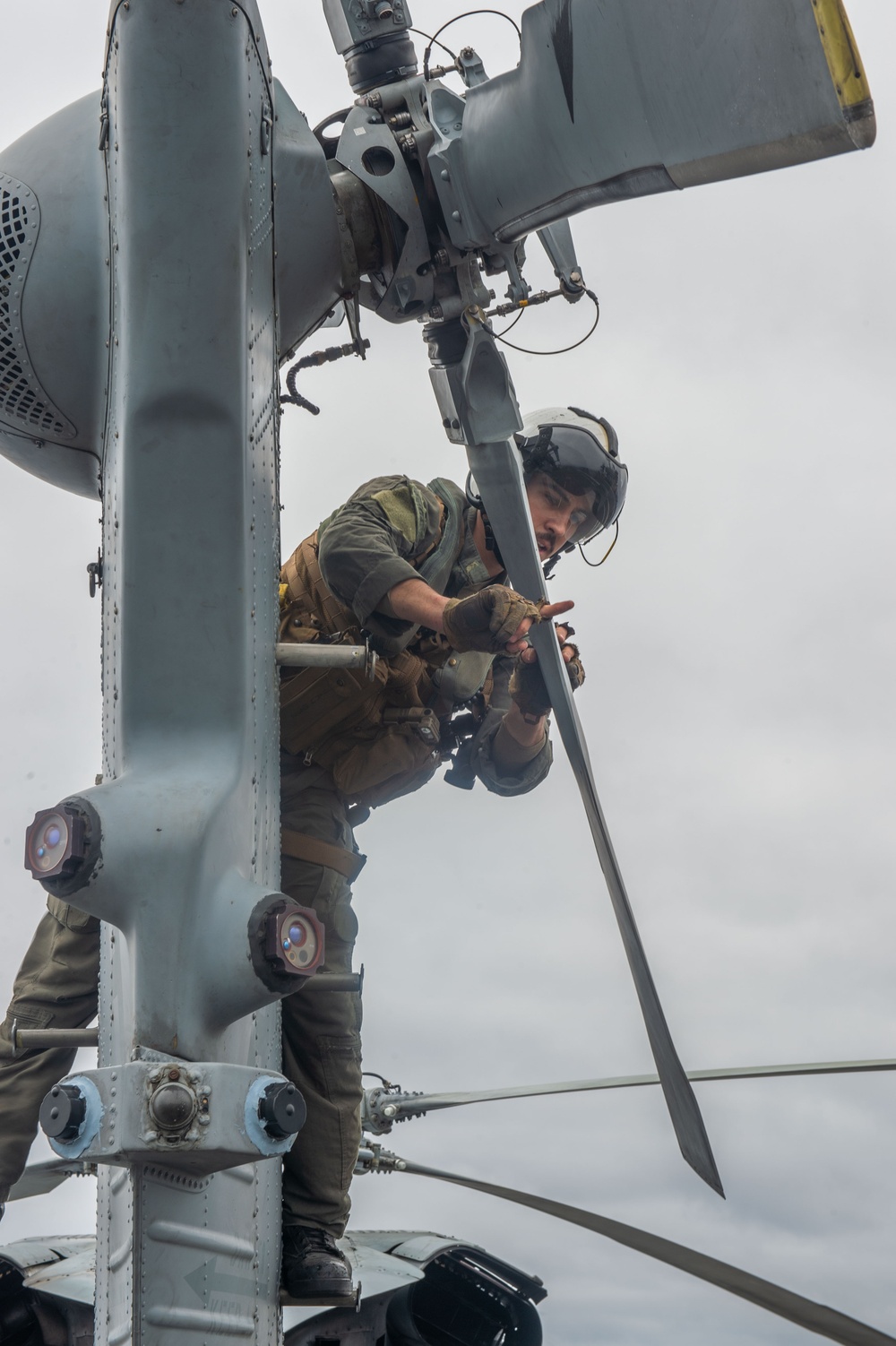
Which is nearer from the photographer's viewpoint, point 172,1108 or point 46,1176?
point 172,1108

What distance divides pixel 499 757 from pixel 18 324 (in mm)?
3286

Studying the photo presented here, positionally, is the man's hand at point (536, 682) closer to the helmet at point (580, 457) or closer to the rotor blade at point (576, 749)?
the helmet at point (580, 457)

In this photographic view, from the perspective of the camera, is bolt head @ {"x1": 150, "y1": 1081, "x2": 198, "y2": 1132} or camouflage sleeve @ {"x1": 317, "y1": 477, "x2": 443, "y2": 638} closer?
bolt head @ {"x1": 150, "y1": 1081, "x2": 198, "y2": 1132}

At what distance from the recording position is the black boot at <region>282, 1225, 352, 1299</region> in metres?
4.80

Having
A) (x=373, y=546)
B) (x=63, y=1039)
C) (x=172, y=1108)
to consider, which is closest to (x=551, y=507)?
(x=373, y=546)

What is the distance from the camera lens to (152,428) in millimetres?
4102

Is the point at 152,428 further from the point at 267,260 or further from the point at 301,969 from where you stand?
the point at 301,969

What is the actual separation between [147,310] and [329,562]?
1597 millimetres

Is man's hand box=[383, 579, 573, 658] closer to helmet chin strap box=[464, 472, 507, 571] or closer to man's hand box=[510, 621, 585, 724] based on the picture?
helmet chin strap box=[464, 472, 507, 571]

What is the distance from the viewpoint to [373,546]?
5.48 m

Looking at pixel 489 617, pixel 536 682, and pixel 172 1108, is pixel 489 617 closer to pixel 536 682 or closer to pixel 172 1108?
pixel 536 682

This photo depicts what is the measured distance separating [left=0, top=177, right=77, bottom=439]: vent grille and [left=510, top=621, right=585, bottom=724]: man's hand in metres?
2.55

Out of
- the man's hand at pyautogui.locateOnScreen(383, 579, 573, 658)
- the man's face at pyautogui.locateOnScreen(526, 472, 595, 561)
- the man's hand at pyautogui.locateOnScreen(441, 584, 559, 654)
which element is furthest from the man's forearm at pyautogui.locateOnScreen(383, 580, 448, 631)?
the man's face at pyautogui.locateOnScreen(526, 472, 595, 561)

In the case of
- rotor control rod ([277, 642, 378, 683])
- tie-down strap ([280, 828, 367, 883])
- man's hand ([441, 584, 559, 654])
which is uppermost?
man's hand ([441, 584, 559, 654])
